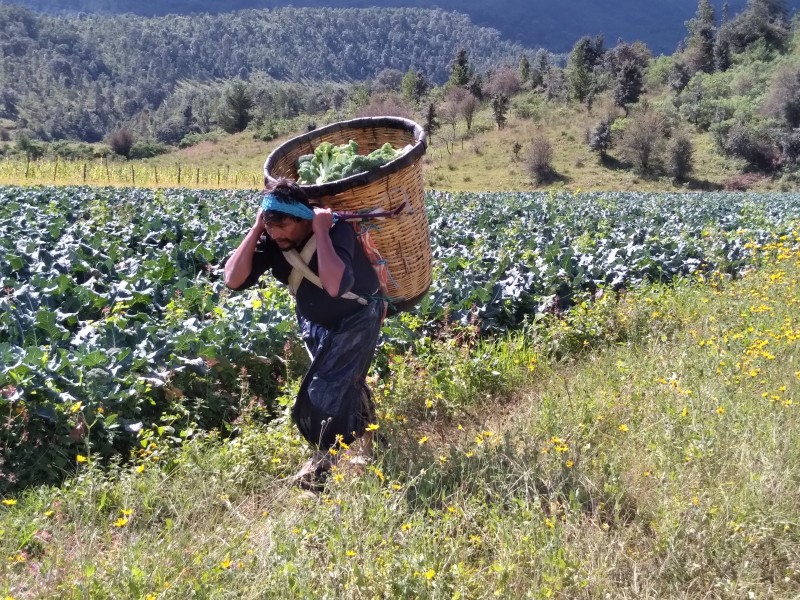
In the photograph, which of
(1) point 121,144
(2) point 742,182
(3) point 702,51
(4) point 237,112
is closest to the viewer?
(2) point 742,182

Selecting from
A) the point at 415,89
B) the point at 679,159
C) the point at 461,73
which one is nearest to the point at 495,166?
the point at 679,159

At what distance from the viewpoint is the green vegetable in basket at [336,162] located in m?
3.27

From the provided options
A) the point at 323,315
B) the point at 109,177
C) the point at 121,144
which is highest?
the point at 323,315

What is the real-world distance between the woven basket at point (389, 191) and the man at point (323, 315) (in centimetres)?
12

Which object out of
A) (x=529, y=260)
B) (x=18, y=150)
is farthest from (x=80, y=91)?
(x=529, y=260)

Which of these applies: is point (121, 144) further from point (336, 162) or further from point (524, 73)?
point (336, 162)

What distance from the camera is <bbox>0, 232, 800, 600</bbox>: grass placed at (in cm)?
252

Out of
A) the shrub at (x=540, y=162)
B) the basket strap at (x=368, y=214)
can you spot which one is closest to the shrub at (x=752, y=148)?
the shrub at (x=540, y=162)

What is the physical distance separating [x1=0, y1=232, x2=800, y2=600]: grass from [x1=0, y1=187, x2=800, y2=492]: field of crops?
1.24ft

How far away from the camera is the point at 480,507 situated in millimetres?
2963

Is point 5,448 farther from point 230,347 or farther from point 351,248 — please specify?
point 351,248

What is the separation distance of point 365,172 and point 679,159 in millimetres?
41705

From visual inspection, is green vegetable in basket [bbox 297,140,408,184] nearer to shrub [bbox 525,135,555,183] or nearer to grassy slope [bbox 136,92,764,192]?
grassy slope [bbox 136,92,764,192]

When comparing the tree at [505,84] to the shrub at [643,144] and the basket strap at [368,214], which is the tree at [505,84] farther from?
the basket strap at [368,214]
